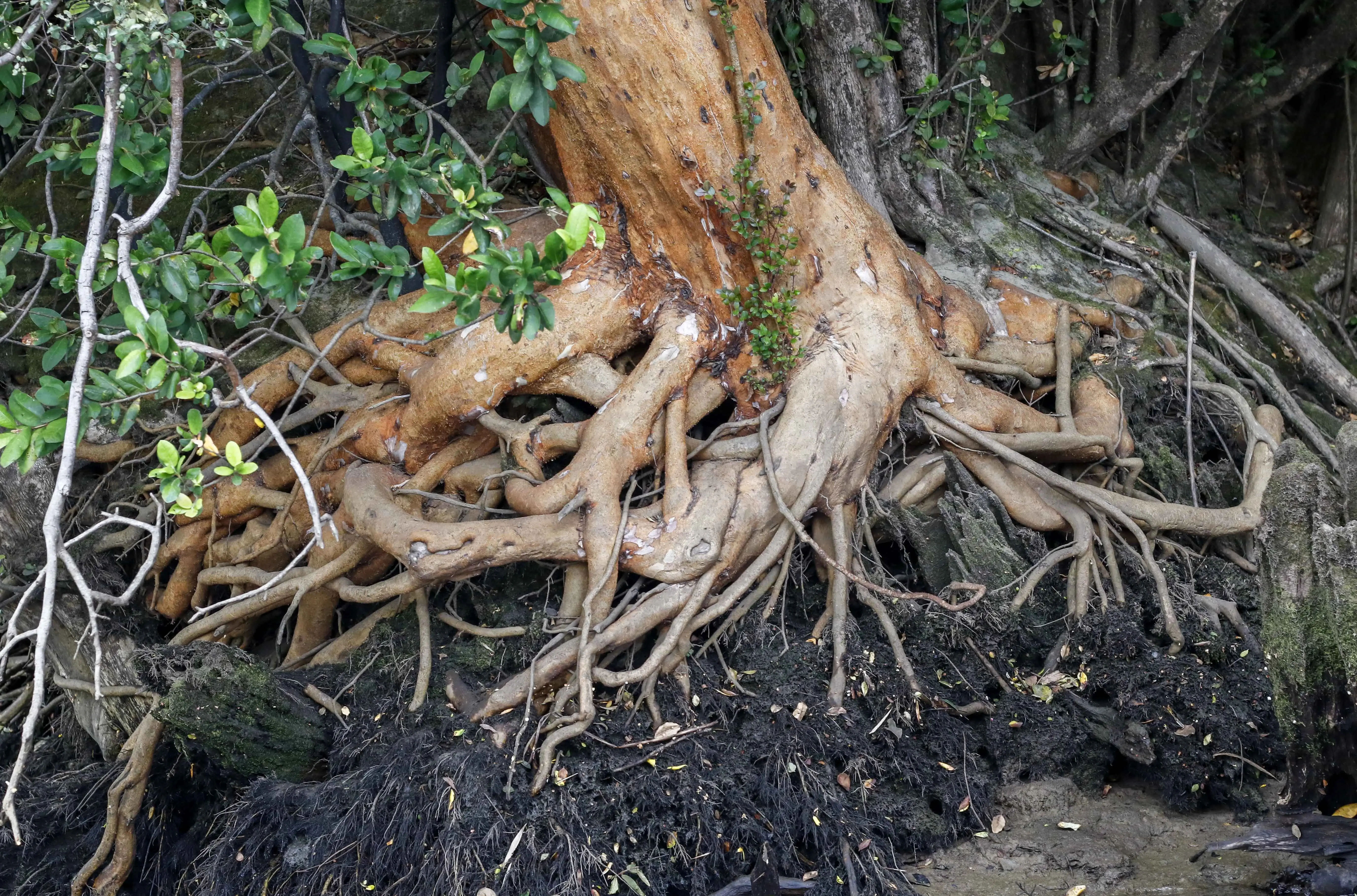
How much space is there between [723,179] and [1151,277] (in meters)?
2.62

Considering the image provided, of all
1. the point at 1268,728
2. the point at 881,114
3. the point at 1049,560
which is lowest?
the point at 1268,728

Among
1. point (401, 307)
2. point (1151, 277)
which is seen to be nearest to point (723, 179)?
point (401, 307)

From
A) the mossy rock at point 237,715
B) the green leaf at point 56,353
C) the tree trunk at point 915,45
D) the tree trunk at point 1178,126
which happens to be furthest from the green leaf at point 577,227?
the tree trunk at point 1178,126

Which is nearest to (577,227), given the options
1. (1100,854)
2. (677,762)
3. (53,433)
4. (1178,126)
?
(53,433)

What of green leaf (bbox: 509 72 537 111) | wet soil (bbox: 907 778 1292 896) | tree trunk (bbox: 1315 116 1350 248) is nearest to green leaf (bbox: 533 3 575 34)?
green leaf (bbox: 509 72 537 111)

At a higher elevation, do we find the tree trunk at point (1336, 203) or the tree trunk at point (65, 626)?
the tree trunk at point (65, 626)

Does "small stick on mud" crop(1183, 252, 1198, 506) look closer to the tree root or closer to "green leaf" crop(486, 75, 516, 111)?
"green leaf" crop(486, 75, 516, 111)

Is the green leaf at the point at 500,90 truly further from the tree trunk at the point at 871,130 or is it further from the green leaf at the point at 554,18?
the tree trunk at the point at 871,130

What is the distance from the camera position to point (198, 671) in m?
3.91

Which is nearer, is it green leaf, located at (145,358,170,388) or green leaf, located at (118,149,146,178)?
green leaf, located at (145,358,170,388)

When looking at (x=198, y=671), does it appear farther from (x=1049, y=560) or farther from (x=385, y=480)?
(x=1049, y=560)

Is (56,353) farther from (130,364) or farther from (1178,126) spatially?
(1178,126)

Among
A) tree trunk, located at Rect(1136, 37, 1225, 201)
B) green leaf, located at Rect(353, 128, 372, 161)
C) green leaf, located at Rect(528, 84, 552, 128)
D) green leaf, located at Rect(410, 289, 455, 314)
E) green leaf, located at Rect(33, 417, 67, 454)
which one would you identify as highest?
green leaf, located at Rect(353, 128, 372, 161)

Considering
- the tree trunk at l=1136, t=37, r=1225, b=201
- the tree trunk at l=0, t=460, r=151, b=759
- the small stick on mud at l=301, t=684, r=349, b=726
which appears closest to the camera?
the small stick on mud at l=301, t=684, r=349, b=726
